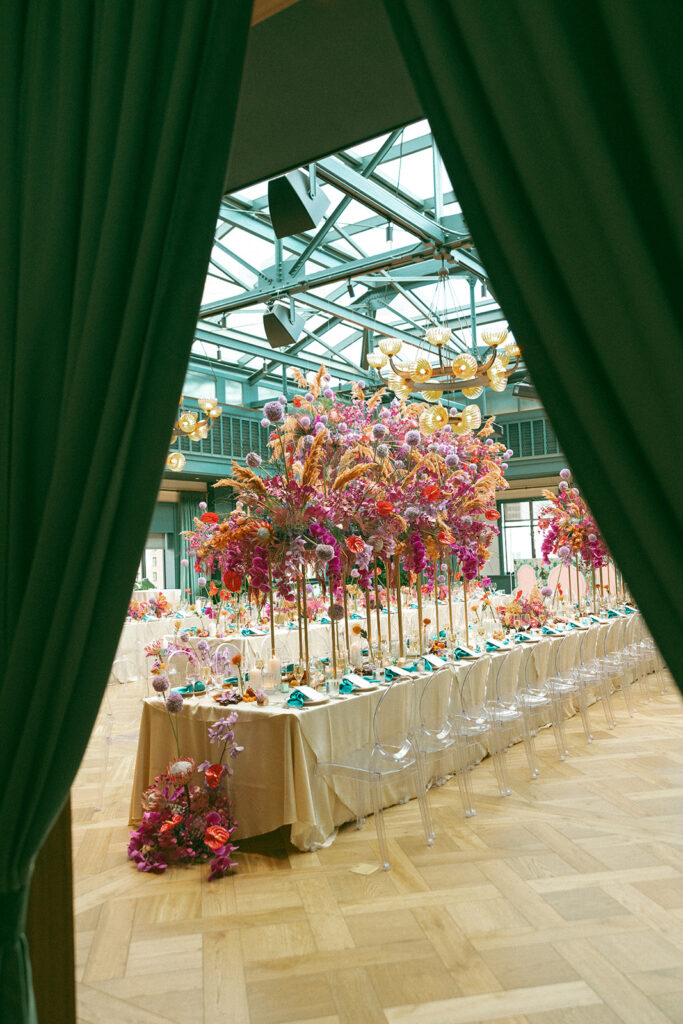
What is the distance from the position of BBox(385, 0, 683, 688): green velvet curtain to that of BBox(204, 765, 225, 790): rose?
3.19 metres

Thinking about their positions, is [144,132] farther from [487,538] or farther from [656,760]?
[656,760]

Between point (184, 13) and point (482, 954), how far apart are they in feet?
10.2

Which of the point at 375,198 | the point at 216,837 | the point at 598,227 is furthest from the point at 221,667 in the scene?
the point at 375,198

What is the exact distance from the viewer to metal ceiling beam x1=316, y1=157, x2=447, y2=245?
5914 millimetres

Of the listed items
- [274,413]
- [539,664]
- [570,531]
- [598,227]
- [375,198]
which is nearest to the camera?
[598,227]

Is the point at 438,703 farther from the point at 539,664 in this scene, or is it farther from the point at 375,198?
the point at 375,198

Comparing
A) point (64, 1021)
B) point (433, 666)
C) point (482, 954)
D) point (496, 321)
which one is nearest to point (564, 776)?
point (433, 666)

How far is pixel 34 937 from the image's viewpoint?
1.81 meters

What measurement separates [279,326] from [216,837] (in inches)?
223

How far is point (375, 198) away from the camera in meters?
6.34

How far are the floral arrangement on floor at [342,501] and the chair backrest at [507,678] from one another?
0.80 m

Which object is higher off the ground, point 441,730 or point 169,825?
point 441,730

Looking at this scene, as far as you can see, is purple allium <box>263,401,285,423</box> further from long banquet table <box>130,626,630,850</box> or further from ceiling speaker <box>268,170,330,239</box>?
long banquet table <box>130,626,630,850</box>

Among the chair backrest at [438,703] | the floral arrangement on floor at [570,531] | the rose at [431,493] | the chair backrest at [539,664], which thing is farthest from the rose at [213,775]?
the floral arrangement on floor at [570,531]
